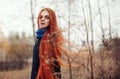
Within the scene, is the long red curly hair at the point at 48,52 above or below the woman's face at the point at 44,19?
below

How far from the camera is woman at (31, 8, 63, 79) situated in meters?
1.30

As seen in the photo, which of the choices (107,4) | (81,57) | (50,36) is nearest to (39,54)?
(50,36)

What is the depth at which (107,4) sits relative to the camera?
8.16 feet

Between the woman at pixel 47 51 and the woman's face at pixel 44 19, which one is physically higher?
the woman's face at pixel 44 19

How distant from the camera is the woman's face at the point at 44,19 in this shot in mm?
1355

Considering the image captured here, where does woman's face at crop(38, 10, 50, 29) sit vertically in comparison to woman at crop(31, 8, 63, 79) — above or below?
above

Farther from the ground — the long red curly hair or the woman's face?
the woman's face

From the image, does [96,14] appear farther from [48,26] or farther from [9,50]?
[48,26]

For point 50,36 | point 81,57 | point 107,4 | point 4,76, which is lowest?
point 4,76

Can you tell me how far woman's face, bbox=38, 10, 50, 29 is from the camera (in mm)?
1355

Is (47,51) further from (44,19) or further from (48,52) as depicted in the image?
(44,19)

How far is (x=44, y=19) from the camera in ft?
4.45

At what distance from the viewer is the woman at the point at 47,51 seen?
1.30m

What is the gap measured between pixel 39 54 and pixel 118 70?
1356 mm
